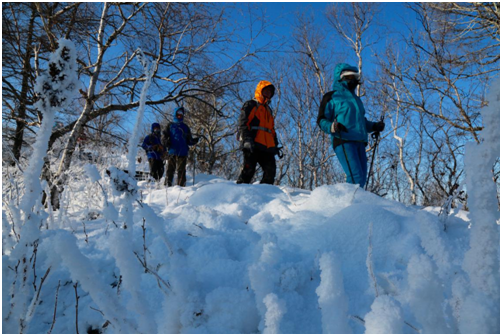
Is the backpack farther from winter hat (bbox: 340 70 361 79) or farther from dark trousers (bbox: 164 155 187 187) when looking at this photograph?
winter hat (bbox: 340 70 361 79)

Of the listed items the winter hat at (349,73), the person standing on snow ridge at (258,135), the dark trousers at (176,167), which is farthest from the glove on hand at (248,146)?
the dark trousers at (176,167)

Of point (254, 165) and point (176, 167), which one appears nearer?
point (254, 165)

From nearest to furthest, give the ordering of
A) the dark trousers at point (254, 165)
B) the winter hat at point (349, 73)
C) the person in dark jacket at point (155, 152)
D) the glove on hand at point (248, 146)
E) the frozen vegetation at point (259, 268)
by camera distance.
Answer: the frozen vegetation at point (259, 268) → the winter hat at point (349, 73) → the glove on hand at point (248, 146) → the dark trousers at point (254, 165) → the person in dark jacket at point (155, 152)

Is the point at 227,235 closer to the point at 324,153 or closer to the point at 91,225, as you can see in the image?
the point at 91,225

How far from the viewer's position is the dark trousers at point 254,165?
12.5 ft

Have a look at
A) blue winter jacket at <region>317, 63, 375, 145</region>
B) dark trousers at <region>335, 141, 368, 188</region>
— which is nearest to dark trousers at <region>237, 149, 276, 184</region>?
blue winter jacket at <region>317, 63, 375, 145</region>

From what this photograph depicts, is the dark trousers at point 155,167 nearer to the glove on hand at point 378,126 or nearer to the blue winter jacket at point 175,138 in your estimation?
the blue winter jacket at point 175,138

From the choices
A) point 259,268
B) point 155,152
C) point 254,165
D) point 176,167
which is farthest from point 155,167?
point 259,268

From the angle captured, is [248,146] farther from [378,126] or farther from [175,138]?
[175,138]

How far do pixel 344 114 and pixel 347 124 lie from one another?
5.0 inches

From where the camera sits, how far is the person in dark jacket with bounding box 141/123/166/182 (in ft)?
18.2

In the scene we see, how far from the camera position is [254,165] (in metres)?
3.85

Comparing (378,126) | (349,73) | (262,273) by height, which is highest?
(349,73)

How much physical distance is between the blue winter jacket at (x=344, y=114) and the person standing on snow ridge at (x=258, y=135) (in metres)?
0.87
